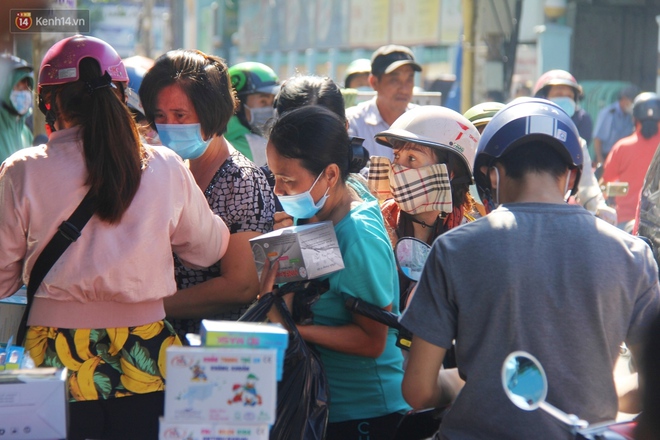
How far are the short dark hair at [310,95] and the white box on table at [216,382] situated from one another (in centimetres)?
260

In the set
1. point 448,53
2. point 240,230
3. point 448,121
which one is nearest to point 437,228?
point 448,121

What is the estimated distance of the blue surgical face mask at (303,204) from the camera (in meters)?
3.22

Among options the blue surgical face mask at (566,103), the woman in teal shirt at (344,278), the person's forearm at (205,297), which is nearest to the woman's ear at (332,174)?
the woman in teal shirt at (344,278)

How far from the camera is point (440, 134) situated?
3.80 meters

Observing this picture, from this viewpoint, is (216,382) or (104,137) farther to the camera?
(104,137)

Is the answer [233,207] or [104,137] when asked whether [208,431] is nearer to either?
[104,137]

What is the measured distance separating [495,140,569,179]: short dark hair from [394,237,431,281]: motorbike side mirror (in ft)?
3.22

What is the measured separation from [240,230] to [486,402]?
132 centimetres

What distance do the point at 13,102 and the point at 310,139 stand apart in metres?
4.96

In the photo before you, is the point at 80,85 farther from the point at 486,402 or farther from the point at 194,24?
the point at 194,24

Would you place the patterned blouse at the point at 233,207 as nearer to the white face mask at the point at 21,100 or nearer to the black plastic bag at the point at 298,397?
the black plastic bag at the point at 298,397

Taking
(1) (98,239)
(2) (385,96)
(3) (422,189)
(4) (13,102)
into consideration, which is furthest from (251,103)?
(1) (98,239)

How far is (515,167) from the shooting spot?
2.46m

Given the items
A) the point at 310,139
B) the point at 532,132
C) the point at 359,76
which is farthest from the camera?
the point at 359,76
